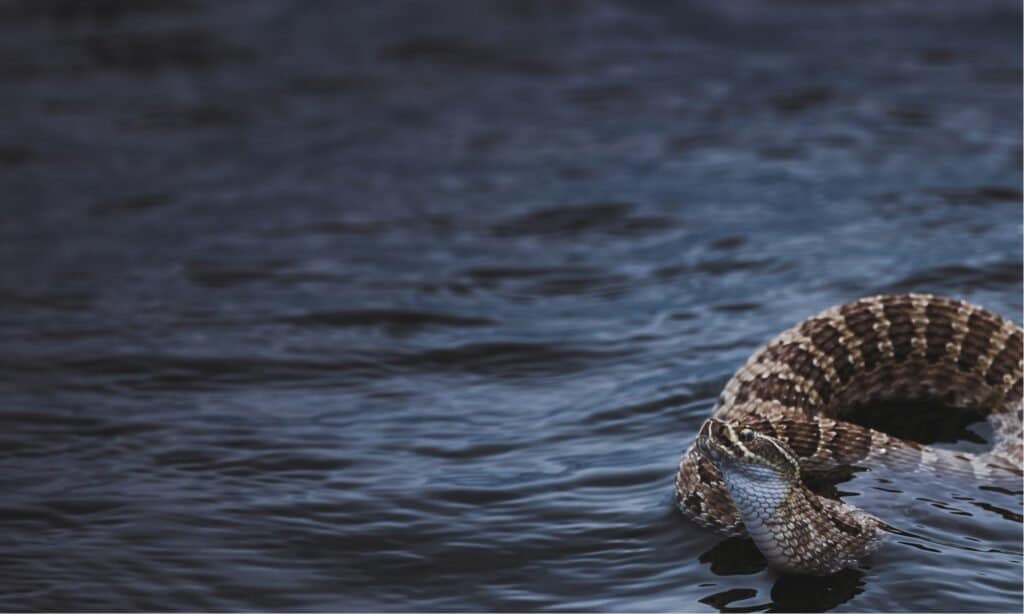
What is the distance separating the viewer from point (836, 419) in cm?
1034

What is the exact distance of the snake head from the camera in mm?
7922

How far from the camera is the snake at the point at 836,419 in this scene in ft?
26.5

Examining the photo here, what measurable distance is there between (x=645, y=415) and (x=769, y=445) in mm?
3190

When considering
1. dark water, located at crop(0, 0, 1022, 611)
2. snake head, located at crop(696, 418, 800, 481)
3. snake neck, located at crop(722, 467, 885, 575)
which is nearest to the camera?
snake head, located at crop(696, 418, 800, 481)

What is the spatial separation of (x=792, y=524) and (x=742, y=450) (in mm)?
571

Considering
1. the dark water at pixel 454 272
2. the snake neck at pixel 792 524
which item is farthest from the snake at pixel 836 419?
the dark water at pixel 454 272

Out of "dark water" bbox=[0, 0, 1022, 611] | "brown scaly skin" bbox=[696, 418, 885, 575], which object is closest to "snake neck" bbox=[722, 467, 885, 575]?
"brown scaly skin" bbox=[696, 418, 885, 575]

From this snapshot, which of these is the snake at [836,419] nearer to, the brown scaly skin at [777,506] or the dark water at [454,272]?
the brown scaly skin at [777,506]

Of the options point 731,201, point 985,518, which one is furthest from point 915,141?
point 985,518

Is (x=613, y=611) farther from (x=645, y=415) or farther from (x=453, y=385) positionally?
(x=453, y=385)

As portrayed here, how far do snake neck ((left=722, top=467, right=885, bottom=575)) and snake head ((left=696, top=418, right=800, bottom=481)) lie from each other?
1.4 inches

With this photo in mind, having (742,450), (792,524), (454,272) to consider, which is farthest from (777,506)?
(454,272)

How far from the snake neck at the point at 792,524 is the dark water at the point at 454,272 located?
146 millimetres

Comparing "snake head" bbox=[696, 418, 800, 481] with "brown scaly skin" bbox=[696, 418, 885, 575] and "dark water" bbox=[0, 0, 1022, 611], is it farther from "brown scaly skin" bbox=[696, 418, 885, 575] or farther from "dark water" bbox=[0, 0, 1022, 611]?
"dark water" bbox=[0, 0, 1022, 611]
